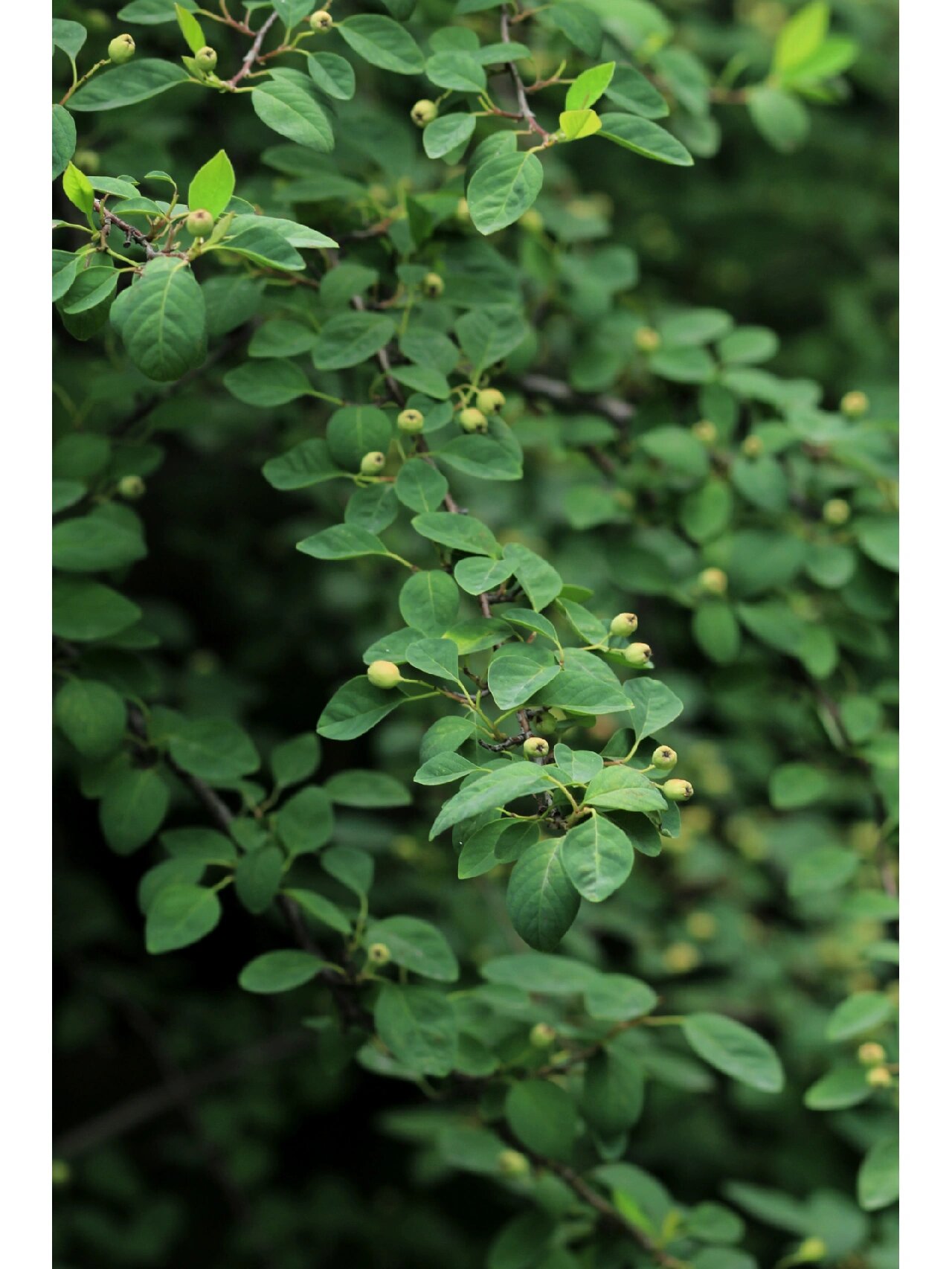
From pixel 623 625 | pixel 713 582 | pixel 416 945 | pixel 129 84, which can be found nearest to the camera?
pixel 623 625

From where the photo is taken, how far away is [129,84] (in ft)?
3.08

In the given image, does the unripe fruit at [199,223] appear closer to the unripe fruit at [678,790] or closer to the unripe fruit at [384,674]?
the unripe fruit at [384,674]

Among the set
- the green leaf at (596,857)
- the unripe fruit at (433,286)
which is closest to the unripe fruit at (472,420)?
the unripe fruit at (433,286)

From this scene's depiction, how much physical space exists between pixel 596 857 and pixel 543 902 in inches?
1.8

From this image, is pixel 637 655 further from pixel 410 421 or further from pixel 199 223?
pixel 199 223

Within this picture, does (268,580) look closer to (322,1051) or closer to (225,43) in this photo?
(225,43)

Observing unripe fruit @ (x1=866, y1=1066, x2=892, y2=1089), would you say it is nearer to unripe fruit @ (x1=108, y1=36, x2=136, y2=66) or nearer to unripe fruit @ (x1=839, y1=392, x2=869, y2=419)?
unripe fruit @ (x1=839, y1=392, x2=869, y2=419)

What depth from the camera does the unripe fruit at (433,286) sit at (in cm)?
109

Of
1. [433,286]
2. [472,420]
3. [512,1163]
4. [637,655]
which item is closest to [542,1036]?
[512,1163]

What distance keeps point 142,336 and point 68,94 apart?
1.03 ft

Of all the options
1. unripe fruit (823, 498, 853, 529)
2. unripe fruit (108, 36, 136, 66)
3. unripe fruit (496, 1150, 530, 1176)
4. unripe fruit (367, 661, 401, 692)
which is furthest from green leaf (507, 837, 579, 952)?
unripe fruit (823, 498, 853, 529)

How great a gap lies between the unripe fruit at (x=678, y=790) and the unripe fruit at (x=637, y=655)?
0.12 metres

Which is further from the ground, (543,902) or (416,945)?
(543,902)

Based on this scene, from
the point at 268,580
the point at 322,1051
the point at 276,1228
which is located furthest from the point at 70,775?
the point at 322,1051
